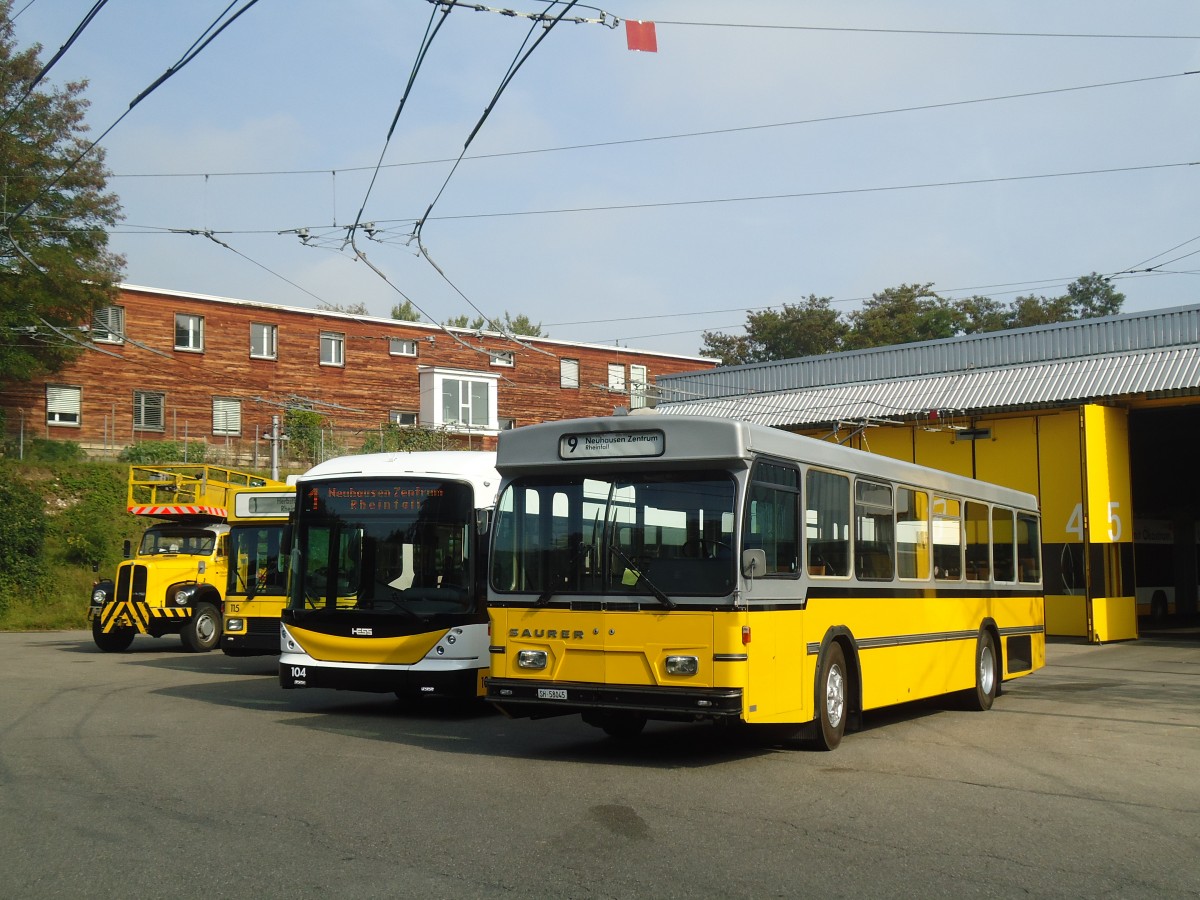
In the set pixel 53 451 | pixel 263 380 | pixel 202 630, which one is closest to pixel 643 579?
pixel 202 630

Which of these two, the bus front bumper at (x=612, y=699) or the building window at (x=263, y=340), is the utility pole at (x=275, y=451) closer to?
the building window at (x=263, y=340)

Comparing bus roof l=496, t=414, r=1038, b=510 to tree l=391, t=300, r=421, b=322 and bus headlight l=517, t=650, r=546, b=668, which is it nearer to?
bus headlight l=517, t=650, r=546, b=668

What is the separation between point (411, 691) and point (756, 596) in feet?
16.3

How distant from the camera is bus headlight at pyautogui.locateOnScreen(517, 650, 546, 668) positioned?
1084cm

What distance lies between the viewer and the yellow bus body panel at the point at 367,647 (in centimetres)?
1373

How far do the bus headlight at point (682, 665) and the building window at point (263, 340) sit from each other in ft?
134

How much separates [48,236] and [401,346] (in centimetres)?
1477

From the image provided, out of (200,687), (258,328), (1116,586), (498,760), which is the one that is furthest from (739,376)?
(498,760)

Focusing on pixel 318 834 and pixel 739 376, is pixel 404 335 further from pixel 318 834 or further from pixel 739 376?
pixel 318 834

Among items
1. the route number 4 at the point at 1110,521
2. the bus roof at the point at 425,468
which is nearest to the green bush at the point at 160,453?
the route number 4 at the point at 1110,521

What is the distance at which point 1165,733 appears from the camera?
524 inches

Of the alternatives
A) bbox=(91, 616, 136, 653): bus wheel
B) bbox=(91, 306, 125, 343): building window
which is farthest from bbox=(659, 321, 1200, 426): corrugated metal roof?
bbox=(91, 306, 125, 343): building window

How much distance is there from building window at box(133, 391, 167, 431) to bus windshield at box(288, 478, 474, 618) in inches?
1328

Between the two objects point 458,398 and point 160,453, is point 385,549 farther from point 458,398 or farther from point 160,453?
point 458,398
